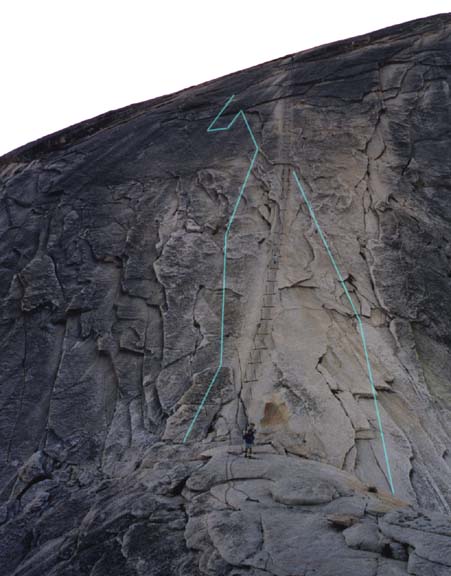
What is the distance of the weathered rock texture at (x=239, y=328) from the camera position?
36.9 ft

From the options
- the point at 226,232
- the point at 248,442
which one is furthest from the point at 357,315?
the point at 248,442

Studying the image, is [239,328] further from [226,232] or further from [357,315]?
[226,232]

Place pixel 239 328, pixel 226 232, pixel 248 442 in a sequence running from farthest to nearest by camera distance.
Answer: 1. pixel 226 232
2. pixel 239 328
3. pixel 248 442

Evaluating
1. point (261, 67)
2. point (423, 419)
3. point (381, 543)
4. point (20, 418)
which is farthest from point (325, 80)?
point (381, 543)

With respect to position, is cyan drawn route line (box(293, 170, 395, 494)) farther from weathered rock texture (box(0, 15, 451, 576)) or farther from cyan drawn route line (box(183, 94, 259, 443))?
cyan drawn route line (box(183, 94, 259, 443))

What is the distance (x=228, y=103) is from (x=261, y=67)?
47.9 inches

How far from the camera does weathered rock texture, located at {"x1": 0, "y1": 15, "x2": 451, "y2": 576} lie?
443 inches

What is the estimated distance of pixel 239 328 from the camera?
15031 mm

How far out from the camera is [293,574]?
9.84 meters

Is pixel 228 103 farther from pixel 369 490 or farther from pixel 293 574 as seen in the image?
pixel 293 574

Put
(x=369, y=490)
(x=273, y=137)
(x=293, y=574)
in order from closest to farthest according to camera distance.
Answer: (x=293, y=574) < (x=369, y=490) < (x=273, y=137)

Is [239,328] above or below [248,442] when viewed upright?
above

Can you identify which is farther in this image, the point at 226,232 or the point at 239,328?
the point at 226,232

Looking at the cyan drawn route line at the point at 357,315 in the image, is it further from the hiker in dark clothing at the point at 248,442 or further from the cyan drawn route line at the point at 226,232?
the hiker in dark clothing at the point at 248,442
